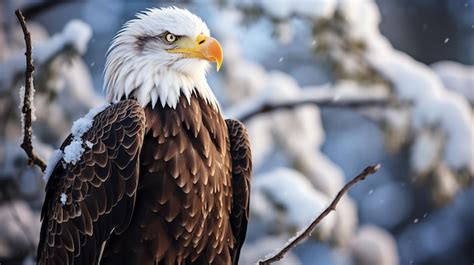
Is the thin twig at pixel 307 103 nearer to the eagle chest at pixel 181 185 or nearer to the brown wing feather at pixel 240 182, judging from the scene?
the brown wing feather at pixel 240 182

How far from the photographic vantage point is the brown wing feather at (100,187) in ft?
6.02

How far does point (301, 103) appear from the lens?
371cm

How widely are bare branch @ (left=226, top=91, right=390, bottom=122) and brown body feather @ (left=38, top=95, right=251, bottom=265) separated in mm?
1689

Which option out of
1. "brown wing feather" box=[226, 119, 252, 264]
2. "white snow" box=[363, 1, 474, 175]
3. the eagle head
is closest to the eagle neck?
the eagle head

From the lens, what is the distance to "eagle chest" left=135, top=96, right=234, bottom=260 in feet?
6.09

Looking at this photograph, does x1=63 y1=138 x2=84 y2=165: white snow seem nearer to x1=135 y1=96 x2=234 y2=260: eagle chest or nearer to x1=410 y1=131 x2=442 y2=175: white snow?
x1=135 y1=96 x2=234 y2=260: eagle chest

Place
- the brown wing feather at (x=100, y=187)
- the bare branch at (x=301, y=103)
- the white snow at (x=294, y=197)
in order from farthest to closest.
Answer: the bare branch at (x=301, y=103), the white snow at (x=294, y=197), the brown wing feather at (x=100, y=187)

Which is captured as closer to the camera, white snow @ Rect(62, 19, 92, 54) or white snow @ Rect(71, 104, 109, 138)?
white snow @ Rect(71, 104, 109, 138)

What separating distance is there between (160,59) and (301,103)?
1799 millimetres

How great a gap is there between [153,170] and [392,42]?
2361 mm

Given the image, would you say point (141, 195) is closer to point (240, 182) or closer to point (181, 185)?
point (181, 185)

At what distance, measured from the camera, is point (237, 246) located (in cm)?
211

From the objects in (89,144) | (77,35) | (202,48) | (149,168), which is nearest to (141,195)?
(149,168)

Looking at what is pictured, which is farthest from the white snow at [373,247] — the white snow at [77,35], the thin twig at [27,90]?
the thin twig at [27,90]
